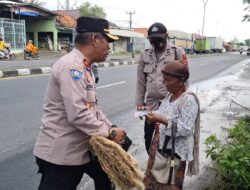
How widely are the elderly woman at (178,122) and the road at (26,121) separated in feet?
4.14

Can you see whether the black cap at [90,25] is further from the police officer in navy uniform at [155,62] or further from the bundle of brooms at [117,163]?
the police officer in navy uniform at [155,62]

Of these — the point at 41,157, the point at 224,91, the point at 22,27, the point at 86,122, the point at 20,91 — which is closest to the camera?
the point at 86,122

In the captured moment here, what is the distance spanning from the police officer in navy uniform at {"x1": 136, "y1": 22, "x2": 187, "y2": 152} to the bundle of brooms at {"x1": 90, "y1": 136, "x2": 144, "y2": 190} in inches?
46.7

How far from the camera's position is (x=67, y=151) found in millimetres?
2156

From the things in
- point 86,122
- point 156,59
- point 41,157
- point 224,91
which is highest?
point 156,59

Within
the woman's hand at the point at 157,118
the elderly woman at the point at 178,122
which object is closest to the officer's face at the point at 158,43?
the elderly woman at the point at 178,122

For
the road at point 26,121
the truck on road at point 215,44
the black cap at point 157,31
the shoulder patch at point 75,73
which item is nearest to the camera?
the shoulder patch at point 75,73

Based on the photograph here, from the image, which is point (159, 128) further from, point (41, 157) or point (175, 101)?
point (41, 157)

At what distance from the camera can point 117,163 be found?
2100mm

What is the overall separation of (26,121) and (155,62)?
352 cm

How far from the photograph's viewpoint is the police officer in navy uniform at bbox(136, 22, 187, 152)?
3.28m

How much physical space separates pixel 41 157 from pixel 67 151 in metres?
0.18

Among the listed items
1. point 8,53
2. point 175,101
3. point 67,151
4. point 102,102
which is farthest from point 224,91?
point 8,53

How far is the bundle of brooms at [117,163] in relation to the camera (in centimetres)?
208
